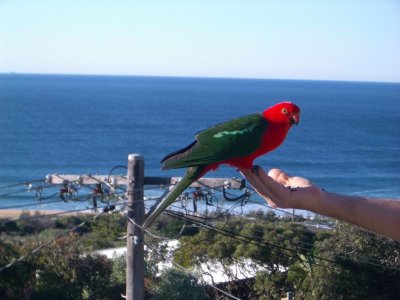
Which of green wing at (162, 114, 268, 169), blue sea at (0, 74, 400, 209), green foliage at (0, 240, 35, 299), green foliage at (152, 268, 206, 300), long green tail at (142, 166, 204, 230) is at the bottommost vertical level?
blue sea at (0, 74, 400, 209)

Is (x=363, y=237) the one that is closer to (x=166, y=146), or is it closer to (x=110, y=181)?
(x=110, y=181)

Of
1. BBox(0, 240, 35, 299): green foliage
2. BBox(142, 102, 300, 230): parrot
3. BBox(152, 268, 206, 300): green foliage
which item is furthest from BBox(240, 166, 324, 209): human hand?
BBox(0, 240, 35, 299): green foliage

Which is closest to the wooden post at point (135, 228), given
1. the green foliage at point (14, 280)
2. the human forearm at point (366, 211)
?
the human forearm at point (366, 211)

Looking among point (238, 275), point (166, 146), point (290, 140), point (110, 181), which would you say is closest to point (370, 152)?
point (290, 140)

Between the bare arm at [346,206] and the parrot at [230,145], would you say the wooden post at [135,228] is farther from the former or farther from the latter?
the bare arm at [346,206]

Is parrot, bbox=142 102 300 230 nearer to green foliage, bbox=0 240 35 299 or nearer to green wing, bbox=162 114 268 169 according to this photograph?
green wing, bbox=162 114 268 169

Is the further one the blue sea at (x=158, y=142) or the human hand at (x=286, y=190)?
the blue sea at (x=158, y=142)

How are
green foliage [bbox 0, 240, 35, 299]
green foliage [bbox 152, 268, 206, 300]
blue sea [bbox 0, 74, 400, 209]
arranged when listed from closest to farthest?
green foliage [bbox 152, 268, 206, 300]
green foliage [bbox 0, 240, 35, 299]
blue sea [bbox 0, 74, 400, 209]

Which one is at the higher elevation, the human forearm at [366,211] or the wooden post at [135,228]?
the human forearm at [366,211]
